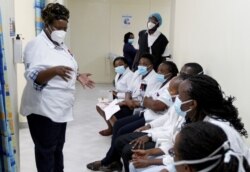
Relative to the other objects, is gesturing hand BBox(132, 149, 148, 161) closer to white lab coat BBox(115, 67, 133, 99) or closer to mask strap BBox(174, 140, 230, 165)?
mask strap BBox(174, 140, 230, 165)

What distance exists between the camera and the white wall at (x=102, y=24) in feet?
25.6

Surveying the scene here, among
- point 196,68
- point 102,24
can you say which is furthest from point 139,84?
point 102,24

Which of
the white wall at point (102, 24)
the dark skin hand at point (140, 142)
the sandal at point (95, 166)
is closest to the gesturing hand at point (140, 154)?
the dark skin hand at point (140, 142)

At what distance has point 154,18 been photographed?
3863 mm

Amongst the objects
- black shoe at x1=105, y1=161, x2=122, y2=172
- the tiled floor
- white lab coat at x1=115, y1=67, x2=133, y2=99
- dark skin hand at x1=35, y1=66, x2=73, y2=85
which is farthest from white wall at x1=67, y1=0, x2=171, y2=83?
dark skin hand at x1=35, y1=66, x2=73, y2=85

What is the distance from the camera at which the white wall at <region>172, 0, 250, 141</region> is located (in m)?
2.23

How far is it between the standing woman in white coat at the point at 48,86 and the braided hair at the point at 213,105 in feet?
2.42

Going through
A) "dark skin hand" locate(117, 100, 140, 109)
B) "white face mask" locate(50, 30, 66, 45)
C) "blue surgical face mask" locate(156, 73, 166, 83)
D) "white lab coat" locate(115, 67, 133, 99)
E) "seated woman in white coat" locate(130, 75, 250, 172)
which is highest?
"white face mask" locate(50, 30, 66, 45)

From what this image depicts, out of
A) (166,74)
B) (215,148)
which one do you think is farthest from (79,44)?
(215,148)

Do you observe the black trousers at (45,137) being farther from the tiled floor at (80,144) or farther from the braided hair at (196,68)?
the braided hair at (196,68)

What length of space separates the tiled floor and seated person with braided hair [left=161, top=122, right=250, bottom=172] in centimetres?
222

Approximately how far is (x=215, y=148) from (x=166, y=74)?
208 centimetres

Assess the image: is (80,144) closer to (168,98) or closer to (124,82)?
(124,82)

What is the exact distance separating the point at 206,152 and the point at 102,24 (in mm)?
7113
